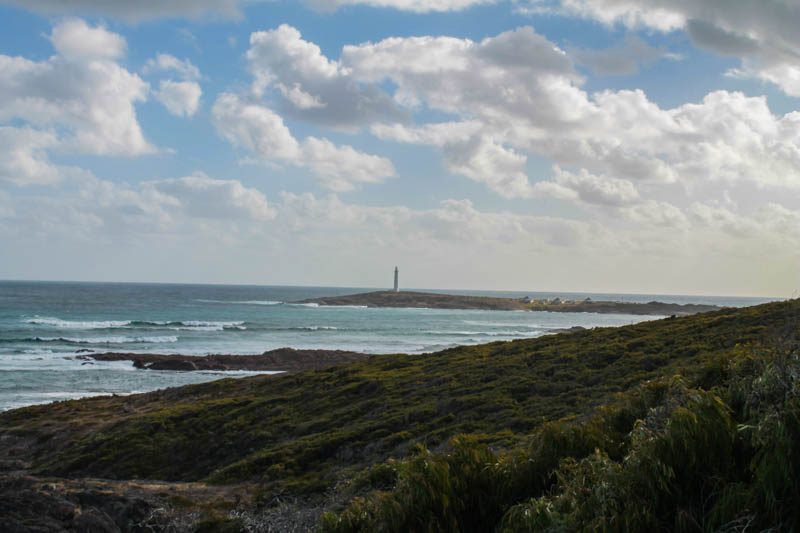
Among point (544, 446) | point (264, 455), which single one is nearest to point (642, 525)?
point (544, 446)

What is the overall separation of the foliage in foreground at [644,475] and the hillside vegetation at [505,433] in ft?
0.06

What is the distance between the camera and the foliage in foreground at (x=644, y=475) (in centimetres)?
436

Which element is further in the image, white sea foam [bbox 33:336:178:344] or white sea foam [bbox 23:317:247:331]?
white sea foam [bbox 23:317:247:331]

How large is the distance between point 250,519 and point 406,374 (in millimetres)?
13184

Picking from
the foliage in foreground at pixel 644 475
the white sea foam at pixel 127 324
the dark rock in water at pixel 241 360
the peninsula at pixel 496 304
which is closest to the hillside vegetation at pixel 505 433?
the foliage in foreground at pixel 644 475

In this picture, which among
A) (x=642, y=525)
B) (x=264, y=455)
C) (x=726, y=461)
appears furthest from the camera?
(x=264, y=455)

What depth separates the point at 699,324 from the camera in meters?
21.9

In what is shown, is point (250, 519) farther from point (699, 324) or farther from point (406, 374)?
point (699, 324)

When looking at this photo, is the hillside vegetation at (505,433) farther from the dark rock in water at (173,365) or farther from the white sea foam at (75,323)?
the white sea foam at (75,323)

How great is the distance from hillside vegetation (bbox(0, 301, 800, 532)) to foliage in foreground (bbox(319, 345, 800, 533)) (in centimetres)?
2

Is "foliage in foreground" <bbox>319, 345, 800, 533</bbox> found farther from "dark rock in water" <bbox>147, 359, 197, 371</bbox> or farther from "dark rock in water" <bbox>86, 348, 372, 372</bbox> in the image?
"dark rock in water" <bbox>147, 359, 197, 371</bbox>

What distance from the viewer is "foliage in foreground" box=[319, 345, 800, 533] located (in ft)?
14.3

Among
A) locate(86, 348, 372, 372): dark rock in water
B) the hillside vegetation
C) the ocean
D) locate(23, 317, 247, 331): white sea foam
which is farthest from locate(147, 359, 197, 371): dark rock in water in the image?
locate(23, 317, 247, 331): white sea foam

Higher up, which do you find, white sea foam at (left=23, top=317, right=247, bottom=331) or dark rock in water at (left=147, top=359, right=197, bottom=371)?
dark rock in water at (left=147, top=359, right=197, bottom=371)
